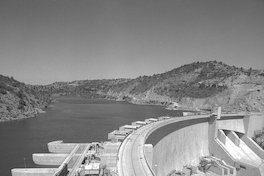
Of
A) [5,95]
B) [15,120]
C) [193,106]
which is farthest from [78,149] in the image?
[193,106]

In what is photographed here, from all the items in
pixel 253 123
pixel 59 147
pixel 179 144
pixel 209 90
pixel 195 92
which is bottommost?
pixel 59 147

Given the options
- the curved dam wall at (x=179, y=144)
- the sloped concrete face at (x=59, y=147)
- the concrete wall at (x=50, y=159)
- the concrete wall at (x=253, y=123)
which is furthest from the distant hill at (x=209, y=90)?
the concrete wall at (x=50, y=159)

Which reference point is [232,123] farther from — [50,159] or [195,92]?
[195,92]

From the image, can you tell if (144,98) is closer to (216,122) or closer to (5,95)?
(5,95)

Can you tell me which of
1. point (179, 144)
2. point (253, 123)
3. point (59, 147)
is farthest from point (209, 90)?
point (59, 147)

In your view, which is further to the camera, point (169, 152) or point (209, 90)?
point (209, 90)

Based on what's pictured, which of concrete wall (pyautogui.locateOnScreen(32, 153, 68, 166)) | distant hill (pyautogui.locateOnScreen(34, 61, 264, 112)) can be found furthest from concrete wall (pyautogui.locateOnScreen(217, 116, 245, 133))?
distant hill (pyautogui.locateOnScreen(34, 61, 264, 112))

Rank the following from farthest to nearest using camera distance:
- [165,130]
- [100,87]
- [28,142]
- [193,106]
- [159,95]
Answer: [100,87] → [159,95] → [193,106] → [28,142] → [165,130]

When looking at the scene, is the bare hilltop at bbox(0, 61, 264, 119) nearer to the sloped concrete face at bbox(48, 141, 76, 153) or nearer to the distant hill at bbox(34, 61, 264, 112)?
the distant hill at bbox(34, 61, 264, 112)
